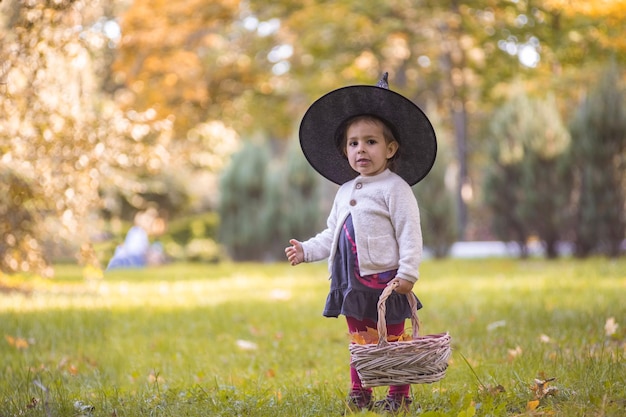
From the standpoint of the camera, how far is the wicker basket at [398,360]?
3389 mm

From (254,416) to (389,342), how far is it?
725mm

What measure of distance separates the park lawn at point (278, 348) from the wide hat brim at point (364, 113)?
973mm

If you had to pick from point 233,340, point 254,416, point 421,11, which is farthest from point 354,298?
point 421,11

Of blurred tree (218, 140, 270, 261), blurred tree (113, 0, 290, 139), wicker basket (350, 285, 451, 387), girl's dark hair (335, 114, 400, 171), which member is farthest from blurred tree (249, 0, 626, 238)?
wicker basket (350, 285, 451, 387)

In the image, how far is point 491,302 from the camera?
27.9ft

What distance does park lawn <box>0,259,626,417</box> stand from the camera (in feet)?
12.6

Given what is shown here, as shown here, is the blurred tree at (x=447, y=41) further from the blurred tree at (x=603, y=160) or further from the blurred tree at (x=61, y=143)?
the blurred tree at (x=61, y=143)

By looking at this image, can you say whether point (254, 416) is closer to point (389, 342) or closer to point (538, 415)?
point (389, 342)

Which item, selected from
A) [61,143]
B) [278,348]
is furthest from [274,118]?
[278,348]

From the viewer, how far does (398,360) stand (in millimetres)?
3385

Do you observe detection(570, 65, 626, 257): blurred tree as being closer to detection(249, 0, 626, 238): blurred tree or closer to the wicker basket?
detection(249, 0, 626, 238): blurred tree

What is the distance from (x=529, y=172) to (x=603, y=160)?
51.8 inches

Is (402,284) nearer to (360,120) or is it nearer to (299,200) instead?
(360,120)

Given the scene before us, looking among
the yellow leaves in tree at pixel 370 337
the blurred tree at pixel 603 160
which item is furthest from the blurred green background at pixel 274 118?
the yellow leaves in tree at pixel 370 337
